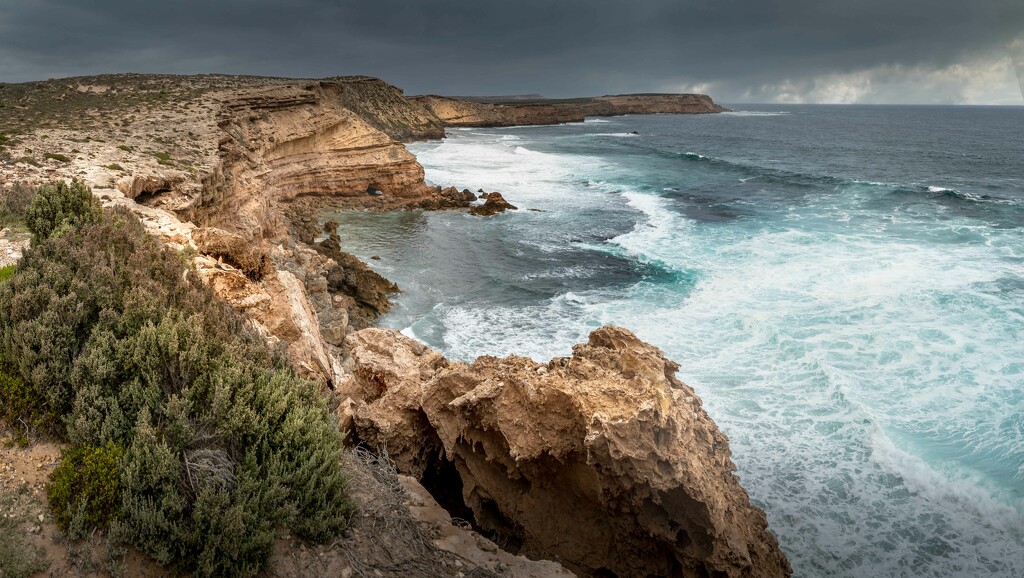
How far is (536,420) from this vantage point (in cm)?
756

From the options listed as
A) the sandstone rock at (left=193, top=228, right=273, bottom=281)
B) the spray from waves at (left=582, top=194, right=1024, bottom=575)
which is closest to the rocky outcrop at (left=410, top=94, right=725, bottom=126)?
the spray from waves at (left=582, top=194, right=1024, bottom=575)

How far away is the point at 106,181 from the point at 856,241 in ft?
92.2

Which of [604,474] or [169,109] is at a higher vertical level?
[169,109]

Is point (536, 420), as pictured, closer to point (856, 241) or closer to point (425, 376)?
point (425, 376)

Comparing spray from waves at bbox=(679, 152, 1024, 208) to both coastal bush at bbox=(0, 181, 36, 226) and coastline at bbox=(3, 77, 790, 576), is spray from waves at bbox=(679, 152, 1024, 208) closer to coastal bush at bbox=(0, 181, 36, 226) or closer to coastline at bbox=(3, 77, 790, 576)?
coastline at bbox=(3, 77, 790, 576)

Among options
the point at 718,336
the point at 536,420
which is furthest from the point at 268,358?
the point at 718,336

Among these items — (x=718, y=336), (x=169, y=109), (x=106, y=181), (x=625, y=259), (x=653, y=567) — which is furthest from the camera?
(x=169, y=109)

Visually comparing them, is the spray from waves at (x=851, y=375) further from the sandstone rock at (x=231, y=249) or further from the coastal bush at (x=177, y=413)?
the sandstone rock at (x=231, y=249)

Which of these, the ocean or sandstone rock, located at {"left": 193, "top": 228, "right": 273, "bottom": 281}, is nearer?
the ocean

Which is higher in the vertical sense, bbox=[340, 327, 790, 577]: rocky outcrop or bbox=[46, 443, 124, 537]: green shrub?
bbox=[46, 443, 124, 537]: green shrub

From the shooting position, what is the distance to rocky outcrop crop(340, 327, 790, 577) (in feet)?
23.2

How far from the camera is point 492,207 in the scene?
3631cm

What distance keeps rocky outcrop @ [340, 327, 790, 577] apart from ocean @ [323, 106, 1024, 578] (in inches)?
118

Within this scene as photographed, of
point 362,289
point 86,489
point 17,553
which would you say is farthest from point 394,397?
point 362,289
